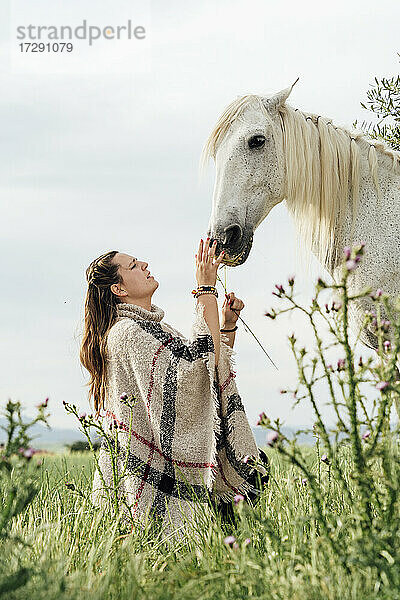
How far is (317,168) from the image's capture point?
3.34m

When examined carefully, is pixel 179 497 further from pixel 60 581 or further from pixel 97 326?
pixel 60 581

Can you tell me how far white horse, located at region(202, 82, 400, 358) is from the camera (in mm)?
3254

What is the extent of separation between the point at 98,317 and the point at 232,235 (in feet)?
2.41

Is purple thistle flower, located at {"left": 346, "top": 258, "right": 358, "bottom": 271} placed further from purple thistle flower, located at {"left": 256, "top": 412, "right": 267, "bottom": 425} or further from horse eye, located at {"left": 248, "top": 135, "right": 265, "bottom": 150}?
horse eye, located at {"left": 248, "top": 135, "right": 265, "bottom": 150}

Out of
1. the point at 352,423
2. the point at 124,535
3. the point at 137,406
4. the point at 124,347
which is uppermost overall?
the point at 124,347

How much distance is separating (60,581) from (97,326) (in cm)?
165

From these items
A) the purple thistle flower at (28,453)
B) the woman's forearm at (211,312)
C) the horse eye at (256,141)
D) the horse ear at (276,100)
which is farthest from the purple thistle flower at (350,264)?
the horse ear at (276,100)

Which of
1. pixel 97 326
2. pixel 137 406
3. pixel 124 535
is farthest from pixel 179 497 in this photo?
pixel 97 326

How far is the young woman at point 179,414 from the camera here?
2768 millimetres

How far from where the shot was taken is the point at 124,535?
229 cm

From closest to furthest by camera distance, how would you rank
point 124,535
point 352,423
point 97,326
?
1. point 352,423
2. point 124,535
3. point 97,326

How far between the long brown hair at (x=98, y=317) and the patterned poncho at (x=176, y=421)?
155 millimetres

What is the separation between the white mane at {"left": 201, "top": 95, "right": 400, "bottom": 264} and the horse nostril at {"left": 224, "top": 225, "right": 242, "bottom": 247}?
0.35 m

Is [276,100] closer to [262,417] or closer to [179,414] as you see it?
[179,414]
